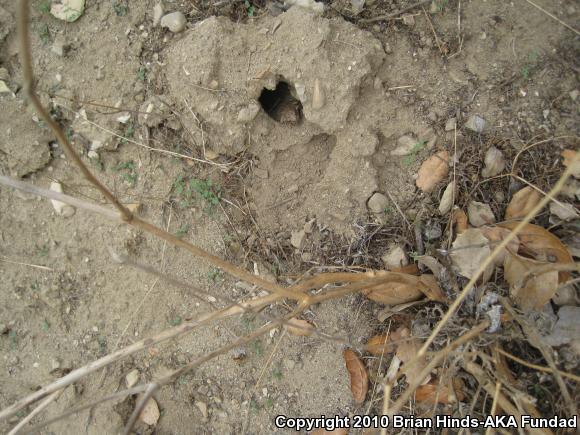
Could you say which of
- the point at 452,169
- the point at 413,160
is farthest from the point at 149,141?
the point at 452,169

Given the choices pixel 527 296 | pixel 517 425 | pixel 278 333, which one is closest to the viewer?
pixel 517 425

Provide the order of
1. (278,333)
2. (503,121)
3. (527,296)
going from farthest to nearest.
A: (278,333)
(503,121)
(527,296)

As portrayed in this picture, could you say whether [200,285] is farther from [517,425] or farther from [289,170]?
[517,425]

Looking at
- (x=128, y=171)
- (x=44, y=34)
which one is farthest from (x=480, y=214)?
(x=44, y=34)

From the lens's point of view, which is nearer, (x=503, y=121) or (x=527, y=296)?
(x=527, y=296)

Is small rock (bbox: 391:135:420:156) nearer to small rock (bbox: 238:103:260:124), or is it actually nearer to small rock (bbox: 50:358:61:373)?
small rock (bbox: 238:103:260:124)

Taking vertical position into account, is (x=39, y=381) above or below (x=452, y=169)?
below

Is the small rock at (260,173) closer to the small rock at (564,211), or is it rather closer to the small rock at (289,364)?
the small rock at (289,364)
